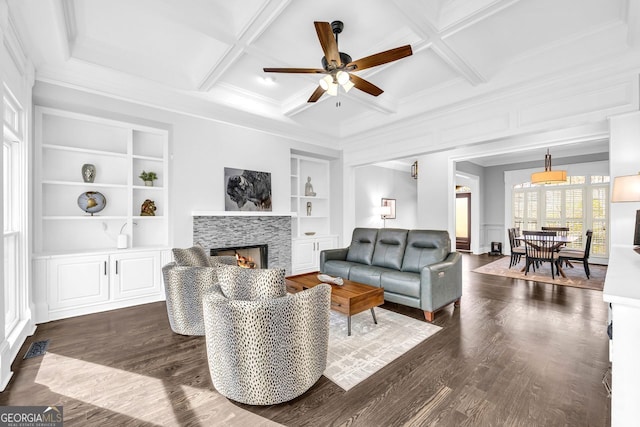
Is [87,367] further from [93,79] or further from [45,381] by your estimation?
[93,79]

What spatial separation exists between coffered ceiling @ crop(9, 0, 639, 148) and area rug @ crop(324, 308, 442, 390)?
302cm

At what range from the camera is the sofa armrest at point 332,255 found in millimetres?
A: 4762

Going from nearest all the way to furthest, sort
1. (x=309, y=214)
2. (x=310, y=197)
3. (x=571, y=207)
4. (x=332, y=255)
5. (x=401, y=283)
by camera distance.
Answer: (x=401, y=283)
(x=332, y=255)
(x=310, y=197)
(x=309, y=214)
(x=571, y=207)

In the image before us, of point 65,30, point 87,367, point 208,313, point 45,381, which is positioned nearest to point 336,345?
point 208,313

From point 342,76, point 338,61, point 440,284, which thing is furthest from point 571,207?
point 338,61

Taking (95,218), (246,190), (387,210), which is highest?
(246,190)

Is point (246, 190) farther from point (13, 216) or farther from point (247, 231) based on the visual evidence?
point (13, 216)

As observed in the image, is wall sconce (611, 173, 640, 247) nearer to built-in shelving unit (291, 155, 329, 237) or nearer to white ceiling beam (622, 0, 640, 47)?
white ceiling beam (622, 0, 640, 47)

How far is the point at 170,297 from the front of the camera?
9.65ft

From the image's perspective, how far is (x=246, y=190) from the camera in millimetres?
4934

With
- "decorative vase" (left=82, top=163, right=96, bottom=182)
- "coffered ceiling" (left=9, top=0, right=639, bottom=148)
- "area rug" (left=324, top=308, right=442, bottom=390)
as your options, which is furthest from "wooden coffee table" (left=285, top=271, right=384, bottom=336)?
"decorative vase" (left=82, top=163, right=96, bottom=182)

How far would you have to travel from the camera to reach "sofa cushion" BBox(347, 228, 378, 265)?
4.66 m

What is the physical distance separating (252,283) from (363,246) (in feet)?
10.2

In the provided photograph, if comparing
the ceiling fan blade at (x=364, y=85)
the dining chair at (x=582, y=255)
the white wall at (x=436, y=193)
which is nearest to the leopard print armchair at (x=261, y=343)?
the ceiling fan blade at (x=364, y=85)
